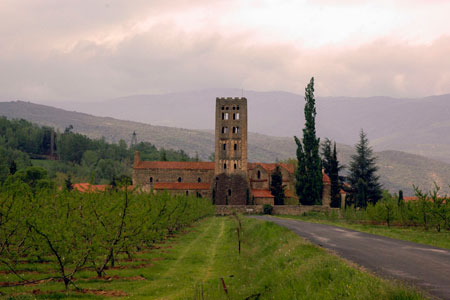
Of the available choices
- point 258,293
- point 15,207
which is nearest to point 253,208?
point 15,207

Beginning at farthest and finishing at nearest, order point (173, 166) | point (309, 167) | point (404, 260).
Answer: point (173, 166)
point (309, 167)
point (404, 260)

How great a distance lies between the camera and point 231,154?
371 feet

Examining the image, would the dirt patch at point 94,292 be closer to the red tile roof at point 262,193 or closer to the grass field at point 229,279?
the grass field at point 229,279

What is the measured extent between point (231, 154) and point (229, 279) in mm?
91144

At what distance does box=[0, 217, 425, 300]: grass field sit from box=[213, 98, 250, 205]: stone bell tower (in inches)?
3017

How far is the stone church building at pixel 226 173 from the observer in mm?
108875

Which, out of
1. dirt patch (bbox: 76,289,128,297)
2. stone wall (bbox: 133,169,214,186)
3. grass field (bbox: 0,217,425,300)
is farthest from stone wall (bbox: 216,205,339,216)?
dirt patch (bbox: 76,289,128,297)

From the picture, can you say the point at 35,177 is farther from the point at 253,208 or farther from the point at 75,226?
the point at 75,226

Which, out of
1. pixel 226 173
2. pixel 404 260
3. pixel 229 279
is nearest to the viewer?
pixel 404 260

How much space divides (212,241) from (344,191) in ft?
256

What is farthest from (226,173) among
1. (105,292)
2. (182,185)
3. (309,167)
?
(105,292)

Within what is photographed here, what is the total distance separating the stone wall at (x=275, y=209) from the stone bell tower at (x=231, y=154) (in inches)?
237

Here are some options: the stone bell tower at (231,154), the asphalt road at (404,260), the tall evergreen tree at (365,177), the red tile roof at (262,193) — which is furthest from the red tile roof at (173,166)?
the asphalt road at (404,260)

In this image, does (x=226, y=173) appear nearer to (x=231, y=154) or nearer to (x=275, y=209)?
(x=231, y=154)
